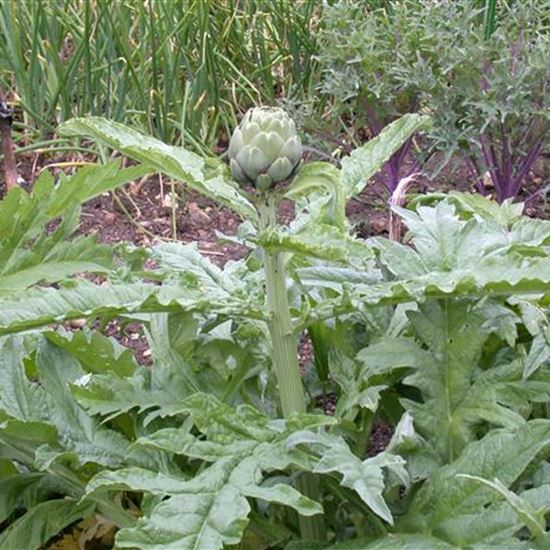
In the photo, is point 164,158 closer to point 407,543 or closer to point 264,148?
point 264,148

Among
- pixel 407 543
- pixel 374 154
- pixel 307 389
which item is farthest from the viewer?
pixel 307 389

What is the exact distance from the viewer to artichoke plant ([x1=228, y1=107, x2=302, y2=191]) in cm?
125


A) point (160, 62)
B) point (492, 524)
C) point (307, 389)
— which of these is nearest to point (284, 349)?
point (307, 389)

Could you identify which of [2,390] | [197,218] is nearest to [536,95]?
[197,218]

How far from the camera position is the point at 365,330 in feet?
5.23

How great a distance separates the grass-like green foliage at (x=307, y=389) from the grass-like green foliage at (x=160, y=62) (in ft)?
4.84

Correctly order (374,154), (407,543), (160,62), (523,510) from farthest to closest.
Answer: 1. (160,62)
2. (374,154)
3. (407,543)
4. (523,510)

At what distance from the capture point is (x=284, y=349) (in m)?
1.41

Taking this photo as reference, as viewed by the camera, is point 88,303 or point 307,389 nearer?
point 88,303

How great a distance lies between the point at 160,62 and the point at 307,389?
182 cm

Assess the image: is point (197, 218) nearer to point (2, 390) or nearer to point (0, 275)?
point (0, 275)

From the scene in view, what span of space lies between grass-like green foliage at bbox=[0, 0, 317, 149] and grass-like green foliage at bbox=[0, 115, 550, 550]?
1475 mm

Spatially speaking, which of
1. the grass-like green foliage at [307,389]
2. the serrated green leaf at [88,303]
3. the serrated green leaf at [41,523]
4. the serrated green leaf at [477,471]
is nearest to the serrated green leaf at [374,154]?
the grass-like green foliage at [307,389]

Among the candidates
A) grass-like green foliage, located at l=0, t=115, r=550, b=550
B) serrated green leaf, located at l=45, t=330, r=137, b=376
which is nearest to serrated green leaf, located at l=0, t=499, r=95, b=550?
grass-like green foliage, located at l=0, t=115, r=550, b=550
